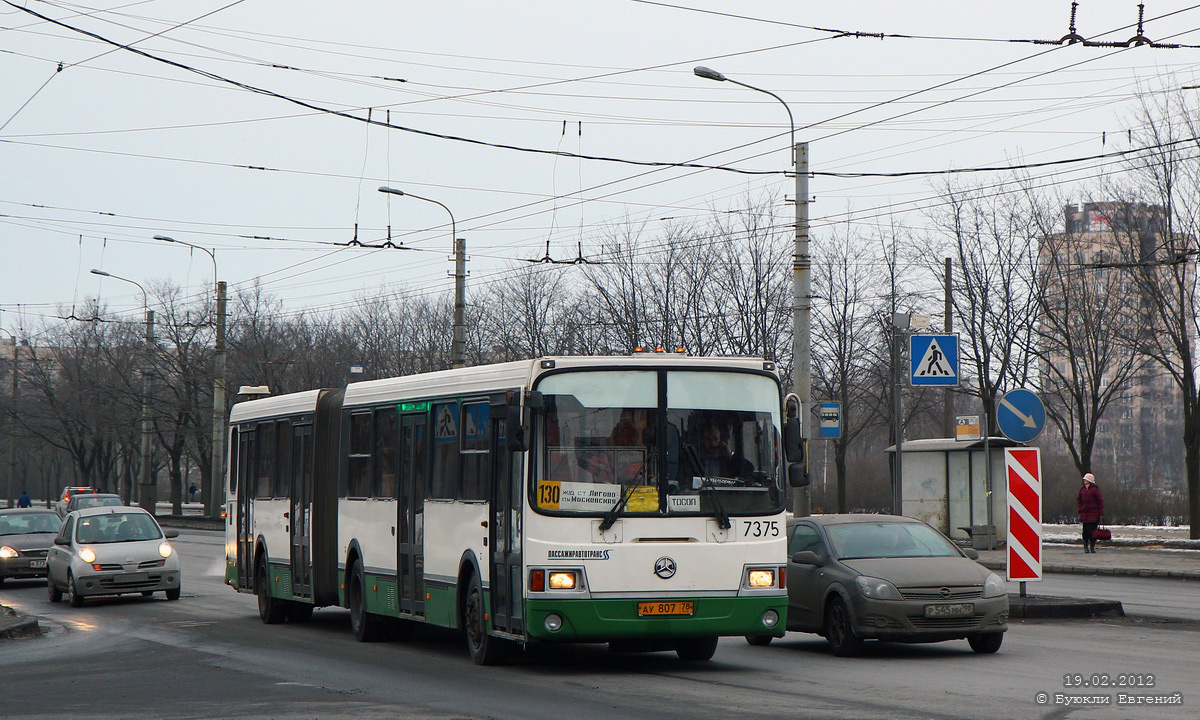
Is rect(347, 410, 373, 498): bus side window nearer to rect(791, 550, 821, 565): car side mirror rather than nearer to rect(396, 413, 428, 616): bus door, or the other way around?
rect(396, 413, 428, 616): bus door

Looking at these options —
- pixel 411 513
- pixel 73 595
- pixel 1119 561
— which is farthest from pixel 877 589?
pixel 1119 561

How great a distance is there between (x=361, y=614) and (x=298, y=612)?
349 centimetres

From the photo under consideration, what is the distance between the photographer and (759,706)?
10.1 meters

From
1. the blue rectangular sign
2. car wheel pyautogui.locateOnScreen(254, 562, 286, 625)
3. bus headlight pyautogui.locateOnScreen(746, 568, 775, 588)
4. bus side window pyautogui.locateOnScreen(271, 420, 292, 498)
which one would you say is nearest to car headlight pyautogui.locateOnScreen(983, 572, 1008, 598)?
bus headlight pyautogui.locateOnScreen(746, 568, 775, 588)

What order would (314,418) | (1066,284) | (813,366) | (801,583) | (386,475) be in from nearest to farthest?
(801,583)
(386,475)
(314,418)
(1066,284)
(813,366)

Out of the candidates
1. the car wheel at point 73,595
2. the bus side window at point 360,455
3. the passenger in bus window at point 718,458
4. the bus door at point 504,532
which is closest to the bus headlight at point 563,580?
the bus door at point 504,532

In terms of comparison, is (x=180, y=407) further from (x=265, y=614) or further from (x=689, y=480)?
(x=689, y=480)

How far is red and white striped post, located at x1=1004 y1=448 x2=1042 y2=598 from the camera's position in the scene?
651 inches

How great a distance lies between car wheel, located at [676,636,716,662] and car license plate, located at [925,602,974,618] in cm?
201

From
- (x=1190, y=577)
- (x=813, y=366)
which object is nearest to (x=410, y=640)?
(x=1190, y=577)

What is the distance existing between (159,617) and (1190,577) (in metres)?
17.1

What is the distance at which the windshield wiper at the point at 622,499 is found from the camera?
11961mm

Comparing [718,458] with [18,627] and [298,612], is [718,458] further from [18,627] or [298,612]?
[18,627]

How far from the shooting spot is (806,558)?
14.6 meters
